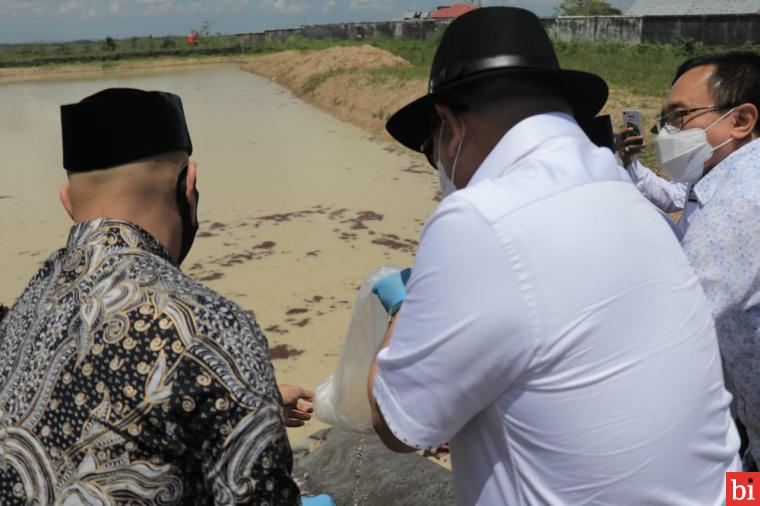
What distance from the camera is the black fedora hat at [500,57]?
1186mm

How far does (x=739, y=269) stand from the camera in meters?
1.58

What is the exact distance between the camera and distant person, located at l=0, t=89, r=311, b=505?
1062 millimetres

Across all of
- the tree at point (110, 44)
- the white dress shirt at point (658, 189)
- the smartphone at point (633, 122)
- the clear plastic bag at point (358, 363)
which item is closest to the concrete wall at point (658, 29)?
the smartphone at point (633, 122)

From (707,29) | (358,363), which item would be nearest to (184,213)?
(358,363)

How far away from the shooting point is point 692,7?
2983 cm

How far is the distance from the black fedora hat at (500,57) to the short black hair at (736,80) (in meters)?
0.86

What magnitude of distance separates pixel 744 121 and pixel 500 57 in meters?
1.20

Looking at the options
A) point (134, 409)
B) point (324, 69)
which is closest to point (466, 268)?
point (134, 409)

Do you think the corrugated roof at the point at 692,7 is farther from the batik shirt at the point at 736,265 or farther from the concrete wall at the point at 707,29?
the batik shirt at the point at 736,265

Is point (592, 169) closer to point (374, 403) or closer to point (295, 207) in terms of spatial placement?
point (374, 403)

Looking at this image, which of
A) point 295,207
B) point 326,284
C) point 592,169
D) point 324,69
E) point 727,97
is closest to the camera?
point 592,169

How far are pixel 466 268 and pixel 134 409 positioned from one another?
0.59m

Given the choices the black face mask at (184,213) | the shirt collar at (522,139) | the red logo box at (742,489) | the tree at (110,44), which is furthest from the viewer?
the tree at (110,44)

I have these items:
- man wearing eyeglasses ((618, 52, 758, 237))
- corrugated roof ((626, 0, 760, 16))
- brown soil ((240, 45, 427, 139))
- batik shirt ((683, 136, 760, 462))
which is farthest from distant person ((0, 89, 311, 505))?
corrugated roof ((626, 0, 760, 16))
